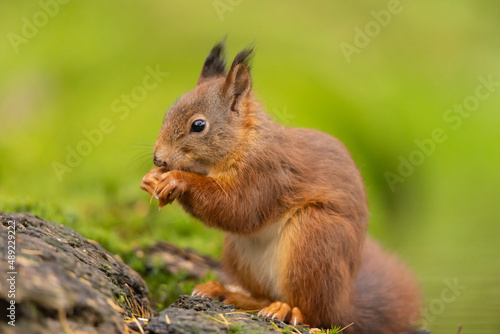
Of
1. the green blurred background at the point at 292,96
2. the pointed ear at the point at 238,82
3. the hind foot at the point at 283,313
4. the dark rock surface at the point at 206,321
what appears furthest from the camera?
the green blurred background at the point at 292,96

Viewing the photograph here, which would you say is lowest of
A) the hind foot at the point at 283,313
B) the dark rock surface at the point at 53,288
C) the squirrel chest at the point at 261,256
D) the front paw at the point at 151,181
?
the dark rock surface at the point at 53,288

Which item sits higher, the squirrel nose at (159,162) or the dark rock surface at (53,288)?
the squirrel nose at (159,162)

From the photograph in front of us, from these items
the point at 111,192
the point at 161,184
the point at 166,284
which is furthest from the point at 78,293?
the point at 111,192

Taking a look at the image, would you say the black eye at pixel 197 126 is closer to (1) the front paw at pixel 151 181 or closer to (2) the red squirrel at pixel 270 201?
(2) the red squirrel at pixel 270 201

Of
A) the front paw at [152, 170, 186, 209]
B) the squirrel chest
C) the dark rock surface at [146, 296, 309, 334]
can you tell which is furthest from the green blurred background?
the dark rock surface at [146, 296, 309, 334]

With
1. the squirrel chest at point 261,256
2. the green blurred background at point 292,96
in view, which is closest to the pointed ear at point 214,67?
the squirrel chest at point 261,256

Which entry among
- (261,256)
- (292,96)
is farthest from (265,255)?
(292,96)

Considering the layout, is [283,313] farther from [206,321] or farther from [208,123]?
[208,123]
